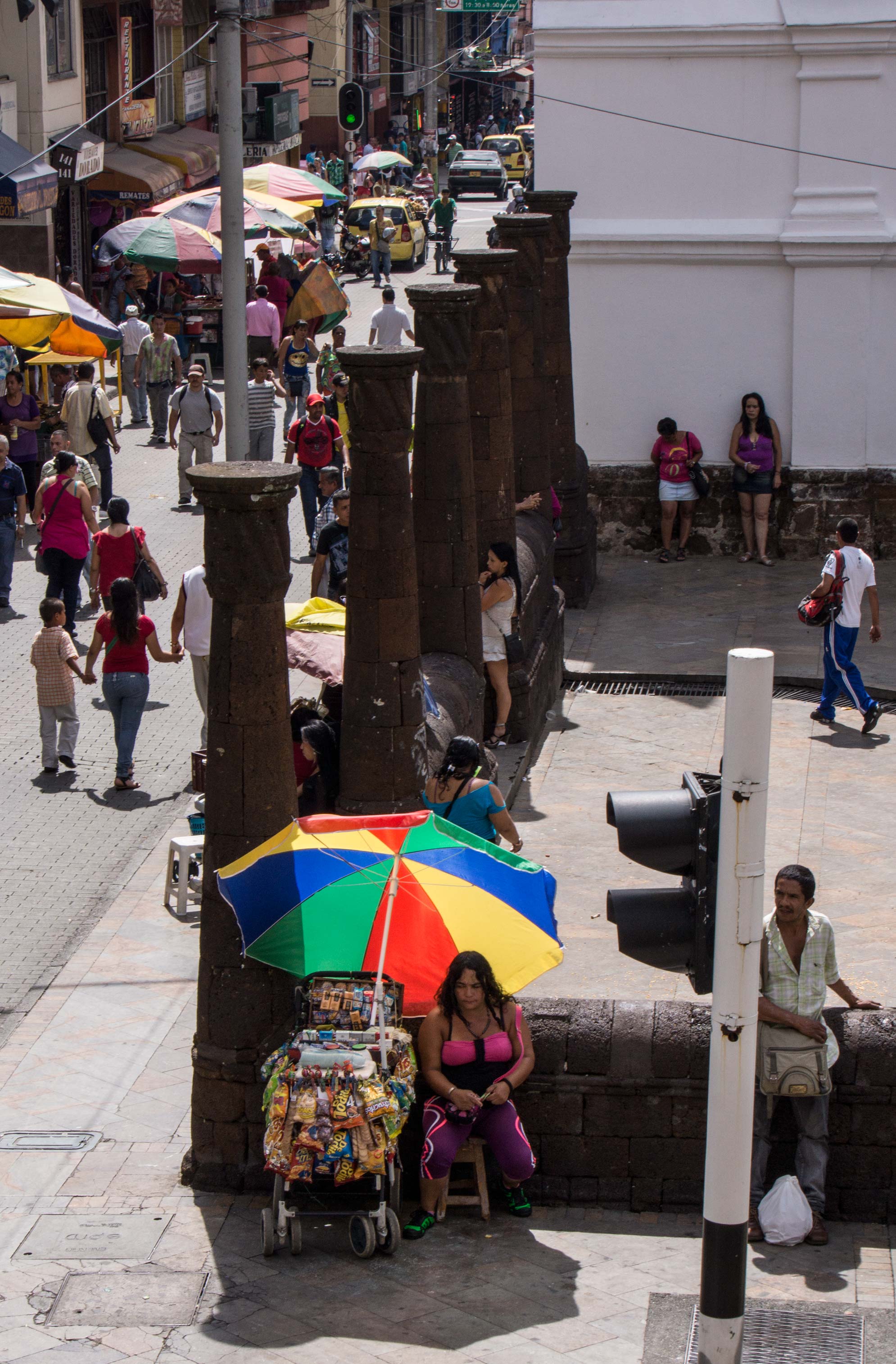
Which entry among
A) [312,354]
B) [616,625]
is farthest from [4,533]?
[312,354]

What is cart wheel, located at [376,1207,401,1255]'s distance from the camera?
772cm

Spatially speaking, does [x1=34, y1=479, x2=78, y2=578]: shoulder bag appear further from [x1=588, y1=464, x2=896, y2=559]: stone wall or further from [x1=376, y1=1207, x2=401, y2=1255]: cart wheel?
[x1=376, y1=1207, x2=401, y2=1255]: cart wheel

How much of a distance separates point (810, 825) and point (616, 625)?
18.6 feet

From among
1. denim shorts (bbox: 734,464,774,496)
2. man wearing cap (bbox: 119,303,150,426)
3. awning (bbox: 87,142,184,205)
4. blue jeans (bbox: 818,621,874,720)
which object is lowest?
blue jeans (bbox: 818,621,874,720)

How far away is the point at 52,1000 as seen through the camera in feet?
34.3

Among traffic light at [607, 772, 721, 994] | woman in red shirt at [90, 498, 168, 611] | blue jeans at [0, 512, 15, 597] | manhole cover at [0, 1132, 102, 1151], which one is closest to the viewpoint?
traffic light at [607, 772, 721, 994]

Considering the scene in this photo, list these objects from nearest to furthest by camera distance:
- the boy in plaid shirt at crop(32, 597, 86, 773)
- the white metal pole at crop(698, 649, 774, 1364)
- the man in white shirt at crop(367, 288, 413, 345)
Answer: the white metal pole at crop(698, 649, 774, 1364)
the boy in plaid shirt at crop(32, 597, 86, 773)
the man in white shirt at crop(367, 288, 413, 345)

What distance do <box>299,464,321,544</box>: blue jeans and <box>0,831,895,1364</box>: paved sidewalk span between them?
11327 millimetres

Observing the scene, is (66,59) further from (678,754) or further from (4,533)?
(678,754)

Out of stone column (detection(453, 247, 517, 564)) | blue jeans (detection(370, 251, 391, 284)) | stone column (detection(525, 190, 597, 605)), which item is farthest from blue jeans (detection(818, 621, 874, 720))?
blue jeans (detection(370, 251, 391, 284))

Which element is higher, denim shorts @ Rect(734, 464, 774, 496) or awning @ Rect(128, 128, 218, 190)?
awning @ Rect(128, 128, 218, 190)

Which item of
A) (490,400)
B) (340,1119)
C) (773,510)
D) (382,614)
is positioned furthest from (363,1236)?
(773,510)

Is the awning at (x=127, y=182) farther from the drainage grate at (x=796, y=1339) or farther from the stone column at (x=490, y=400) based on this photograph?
the drainage grate at (x=796, y=1339)

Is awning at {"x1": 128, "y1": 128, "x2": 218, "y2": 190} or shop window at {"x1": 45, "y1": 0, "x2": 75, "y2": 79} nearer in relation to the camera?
shop window at {"x1": 45, "y1": 0, "x2": 75, "y2": 79}
